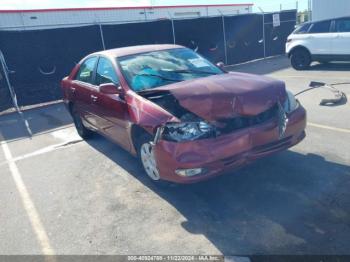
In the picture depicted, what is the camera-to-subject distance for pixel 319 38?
11.2 meters

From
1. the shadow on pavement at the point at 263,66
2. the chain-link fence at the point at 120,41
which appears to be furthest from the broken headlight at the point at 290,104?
the chain-link fence at the point at 120,41

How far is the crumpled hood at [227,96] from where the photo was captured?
3.57 meters

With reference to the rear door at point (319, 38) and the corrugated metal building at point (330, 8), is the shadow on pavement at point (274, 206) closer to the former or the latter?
the rear door at point (319, 38)

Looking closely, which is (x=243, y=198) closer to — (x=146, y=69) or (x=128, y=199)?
(x=128, y=199)

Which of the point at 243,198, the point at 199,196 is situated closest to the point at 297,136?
the point at 243,198

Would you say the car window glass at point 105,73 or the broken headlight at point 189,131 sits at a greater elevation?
the car window glass at point 105,73

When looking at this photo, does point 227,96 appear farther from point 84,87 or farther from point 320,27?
point 320,27

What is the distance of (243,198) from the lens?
3.80 meters

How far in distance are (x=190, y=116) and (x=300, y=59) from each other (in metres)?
9.59

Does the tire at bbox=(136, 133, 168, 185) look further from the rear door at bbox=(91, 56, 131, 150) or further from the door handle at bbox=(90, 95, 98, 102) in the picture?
the door handle at bbox=(90, 95, 98, 102)

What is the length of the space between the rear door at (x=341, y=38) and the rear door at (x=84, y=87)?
8270 millimetres

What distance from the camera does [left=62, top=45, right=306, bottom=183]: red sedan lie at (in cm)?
354

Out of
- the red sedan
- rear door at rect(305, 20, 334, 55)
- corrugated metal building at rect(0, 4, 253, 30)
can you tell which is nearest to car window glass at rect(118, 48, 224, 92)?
the red sedan

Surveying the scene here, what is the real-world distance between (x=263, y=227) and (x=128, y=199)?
164cm
